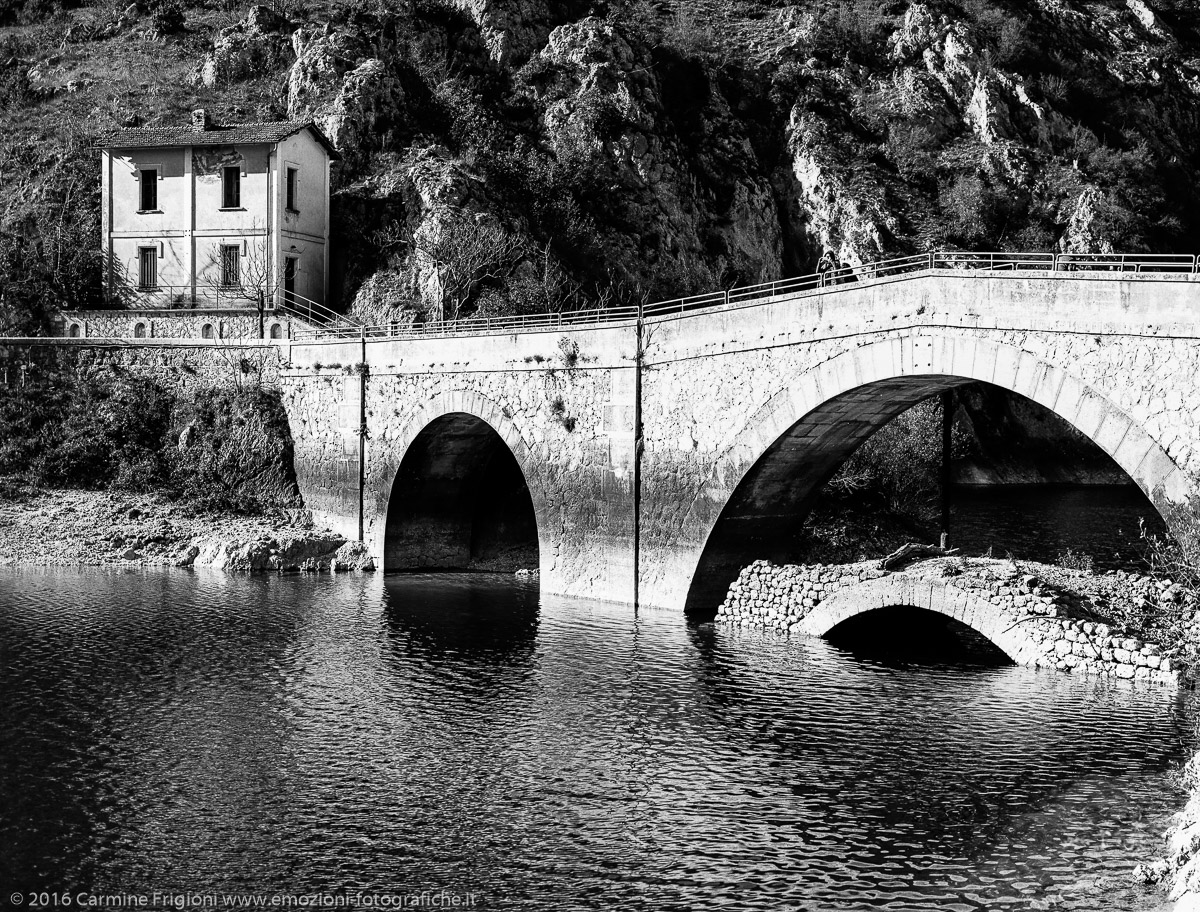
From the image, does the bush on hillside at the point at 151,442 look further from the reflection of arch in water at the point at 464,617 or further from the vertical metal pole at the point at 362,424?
the reflection of arch in water at the point at 464,617

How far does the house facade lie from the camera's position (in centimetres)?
6319

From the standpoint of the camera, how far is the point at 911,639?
36.6m

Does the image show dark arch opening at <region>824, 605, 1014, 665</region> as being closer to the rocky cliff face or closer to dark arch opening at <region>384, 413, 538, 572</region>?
dark arch opening at <region>384, 413, 538, 572</region>

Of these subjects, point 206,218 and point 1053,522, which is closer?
point 1053,522

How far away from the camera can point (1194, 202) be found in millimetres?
90750

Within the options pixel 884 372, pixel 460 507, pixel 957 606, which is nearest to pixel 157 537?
pixel 460 507

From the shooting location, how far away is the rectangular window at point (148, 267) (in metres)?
64.7

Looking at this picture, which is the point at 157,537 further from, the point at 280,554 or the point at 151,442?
the point at 151,442

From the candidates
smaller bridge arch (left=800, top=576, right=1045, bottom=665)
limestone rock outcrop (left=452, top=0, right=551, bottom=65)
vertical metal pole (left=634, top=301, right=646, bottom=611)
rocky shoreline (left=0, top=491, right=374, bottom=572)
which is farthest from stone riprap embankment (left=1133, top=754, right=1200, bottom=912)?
limestone rock outcrop (left=452, top=0, right=551, bottom=65)

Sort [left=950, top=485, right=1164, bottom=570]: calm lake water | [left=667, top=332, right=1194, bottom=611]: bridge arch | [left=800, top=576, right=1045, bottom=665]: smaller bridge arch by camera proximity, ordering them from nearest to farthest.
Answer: [left=667, top=332, right=1194, bottom=611]: bridge arch → [left=800, top=576, right=1045, bottom=665]: smaller bridge arch → [left=950, top=485, right=1164, bottom=570]: calm lake water

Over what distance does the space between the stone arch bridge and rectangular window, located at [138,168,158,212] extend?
14800mm

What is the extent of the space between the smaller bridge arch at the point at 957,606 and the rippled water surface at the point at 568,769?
83cm

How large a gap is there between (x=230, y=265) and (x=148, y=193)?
231 inches

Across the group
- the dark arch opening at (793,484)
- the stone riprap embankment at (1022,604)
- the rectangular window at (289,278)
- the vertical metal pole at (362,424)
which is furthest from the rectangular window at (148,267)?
the stone riprap embankment at (1022,604)
